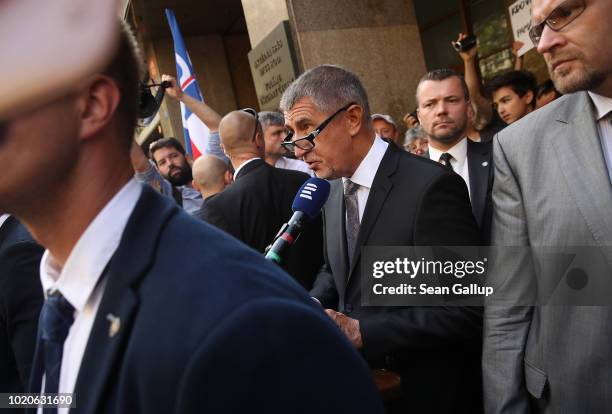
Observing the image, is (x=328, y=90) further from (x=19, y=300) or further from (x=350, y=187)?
(x=19, y=300)

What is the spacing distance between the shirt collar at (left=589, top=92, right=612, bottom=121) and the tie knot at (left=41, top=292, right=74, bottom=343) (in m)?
1.70

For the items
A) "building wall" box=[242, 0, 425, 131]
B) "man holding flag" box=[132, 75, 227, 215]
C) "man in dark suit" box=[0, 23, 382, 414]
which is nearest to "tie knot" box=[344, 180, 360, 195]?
"man in dark suit" box=[0, 23, 382, 414]

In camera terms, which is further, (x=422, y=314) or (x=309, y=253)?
(x=309, y=253)

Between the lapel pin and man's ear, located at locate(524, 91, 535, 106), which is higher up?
man's ear, located at locate(524, 91, 535, 106)

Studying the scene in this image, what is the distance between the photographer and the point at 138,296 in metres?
0.85

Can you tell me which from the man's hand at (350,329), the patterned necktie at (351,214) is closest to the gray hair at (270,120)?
the patterned necktie at (351,214)

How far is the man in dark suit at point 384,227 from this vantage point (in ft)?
6.86

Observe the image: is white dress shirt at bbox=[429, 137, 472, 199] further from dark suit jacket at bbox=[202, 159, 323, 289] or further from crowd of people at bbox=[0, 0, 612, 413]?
dark suit jacket at bbox=[202, 159, 323, 289]

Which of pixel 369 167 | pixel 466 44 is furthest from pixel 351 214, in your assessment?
pixel 466 44

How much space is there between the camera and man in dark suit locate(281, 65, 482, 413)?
2092mm

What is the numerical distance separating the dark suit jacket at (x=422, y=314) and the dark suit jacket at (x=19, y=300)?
1.12 meters

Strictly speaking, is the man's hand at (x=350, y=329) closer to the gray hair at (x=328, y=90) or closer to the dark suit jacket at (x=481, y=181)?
the gray hair at (x=328, y=90)

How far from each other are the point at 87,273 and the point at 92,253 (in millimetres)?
34

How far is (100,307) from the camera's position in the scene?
876 mm
